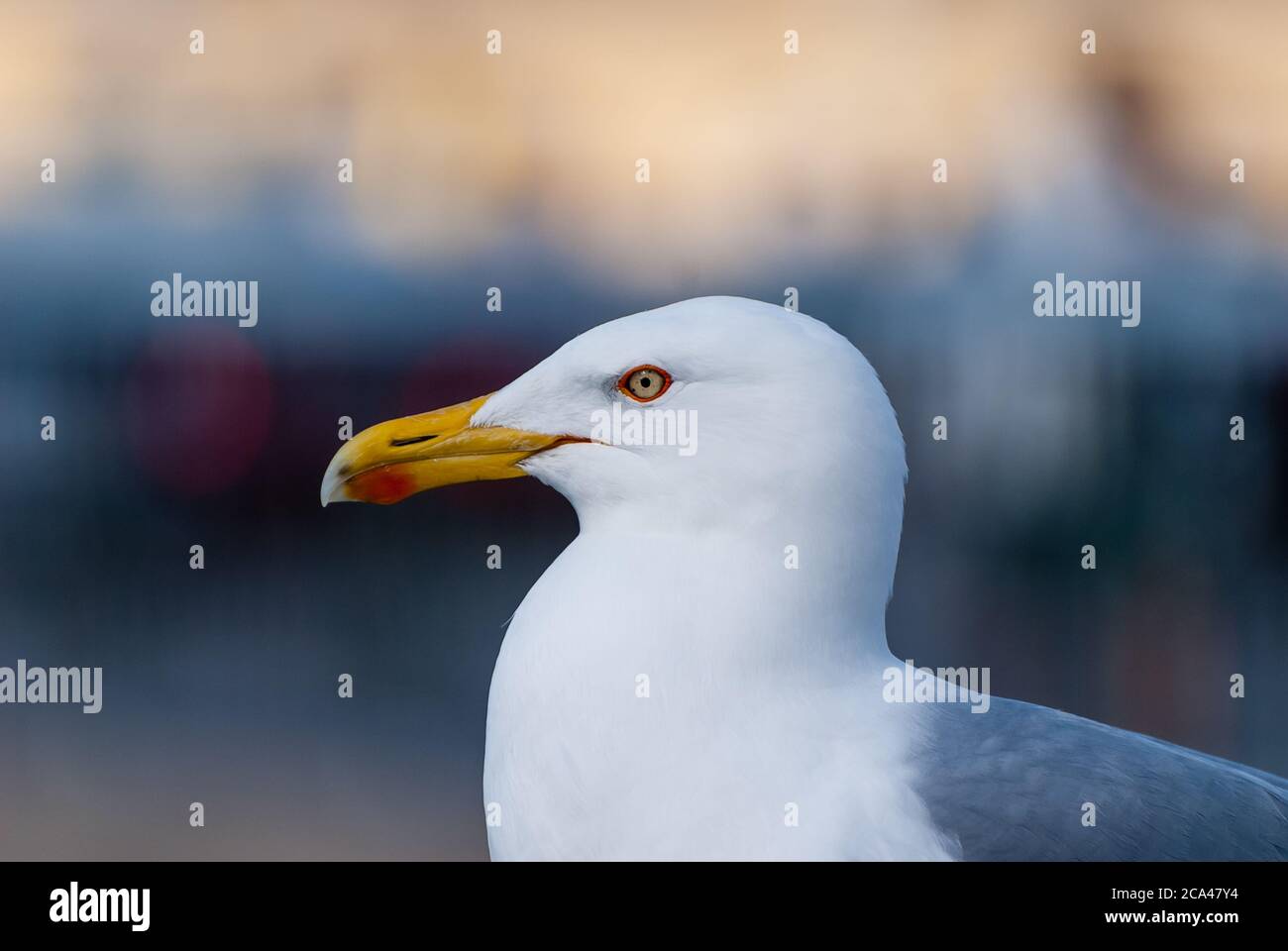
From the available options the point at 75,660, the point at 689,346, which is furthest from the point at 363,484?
the point at 75,660

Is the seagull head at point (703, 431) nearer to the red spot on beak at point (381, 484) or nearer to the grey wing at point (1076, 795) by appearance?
the red spot on beak at point (381, 484)

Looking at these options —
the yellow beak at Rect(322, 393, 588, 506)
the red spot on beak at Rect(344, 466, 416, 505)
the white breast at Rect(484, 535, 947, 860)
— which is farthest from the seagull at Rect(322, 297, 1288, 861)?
the red spot on beak at Rect(344, 466, 416, 505)

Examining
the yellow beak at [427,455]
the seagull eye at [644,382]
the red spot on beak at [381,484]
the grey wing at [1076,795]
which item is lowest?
the grey wing at [1076,795]

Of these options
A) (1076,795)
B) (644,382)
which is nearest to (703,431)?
(644,382)

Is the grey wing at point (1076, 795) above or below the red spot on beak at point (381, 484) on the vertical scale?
below

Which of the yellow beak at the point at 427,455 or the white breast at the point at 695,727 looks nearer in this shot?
the white breast at the point at 695,727

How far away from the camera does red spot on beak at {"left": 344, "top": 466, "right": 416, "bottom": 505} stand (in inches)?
52.1

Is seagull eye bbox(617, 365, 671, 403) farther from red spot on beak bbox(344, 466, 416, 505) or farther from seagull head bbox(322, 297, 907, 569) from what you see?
red spot on beak bbox(344, 466, 416, 505)

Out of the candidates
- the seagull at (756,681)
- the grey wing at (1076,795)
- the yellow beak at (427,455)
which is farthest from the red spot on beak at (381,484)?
the grey wing at (1076,795)

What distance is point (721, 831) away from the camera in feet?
3.62

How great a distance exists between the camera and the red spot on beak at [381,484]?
132cm

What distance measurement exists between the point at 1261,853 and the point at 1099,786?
199 mm

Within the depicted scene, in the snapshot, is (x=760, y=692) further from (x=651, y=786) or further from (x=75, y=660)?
(x=75, y=660)

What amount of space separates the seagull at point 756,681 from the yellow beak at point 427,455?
0.11 m
